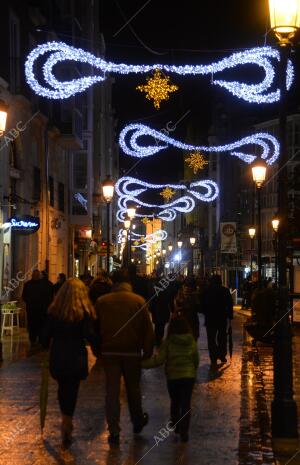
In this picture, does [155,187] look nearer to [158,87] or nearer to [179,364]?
[158,87]

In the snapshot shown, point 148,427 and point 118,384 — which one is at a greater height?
point 118,384

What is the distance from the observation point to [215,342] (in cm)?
1703

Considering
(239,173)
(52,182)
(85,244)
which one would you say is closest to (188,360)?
(52,182)

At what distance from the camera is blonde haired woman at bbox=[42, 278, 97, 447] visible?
850cm

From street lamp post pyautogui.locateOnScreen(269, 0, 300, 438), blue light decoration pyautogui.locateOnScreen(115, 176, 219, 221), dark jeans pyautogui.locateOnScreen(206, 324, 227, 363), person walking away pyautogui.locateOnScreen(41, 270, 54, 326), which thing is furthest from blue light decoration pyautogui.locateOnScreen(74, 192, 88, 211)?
street lamp post pyautogui.locateOnScreen(269, 0, 300, 438)

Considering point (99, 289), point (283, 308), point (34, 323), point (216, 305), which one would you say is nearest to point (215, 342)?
point (216, 305)

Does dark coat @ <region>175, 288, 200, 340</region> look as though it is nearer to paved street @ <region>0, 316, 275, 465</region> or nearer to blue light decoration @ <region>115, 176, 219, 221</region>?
paved street @ <region>0, 316, 275, 465</region>

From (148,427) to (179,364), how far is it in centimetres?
104

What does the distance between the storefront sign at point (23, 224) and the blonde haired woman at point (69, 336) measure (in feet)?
49.6

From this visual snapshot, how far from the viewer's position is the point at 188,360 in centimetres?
947

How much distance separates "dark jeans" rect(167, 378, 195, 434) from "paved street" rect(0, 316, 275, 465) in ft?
0.68

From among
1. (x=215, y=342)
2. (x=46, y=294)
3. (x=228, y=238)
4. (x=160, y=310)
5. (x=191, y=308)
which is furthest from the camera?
(x=228, y=238)

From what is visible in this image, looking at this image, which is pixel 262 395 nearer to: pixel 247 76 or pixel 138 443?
pixel 138 443

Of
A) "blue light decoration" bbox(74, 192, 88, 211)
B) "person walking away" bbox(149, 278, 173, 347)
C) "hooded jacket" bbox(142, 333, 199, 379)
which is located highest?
"blue light decoration" bbox(74, 192, 88, 211)
